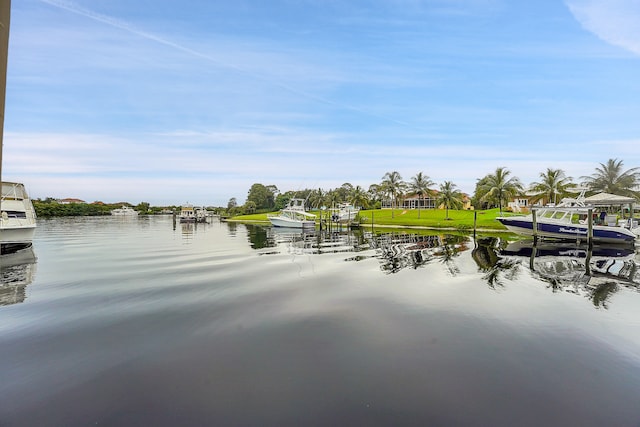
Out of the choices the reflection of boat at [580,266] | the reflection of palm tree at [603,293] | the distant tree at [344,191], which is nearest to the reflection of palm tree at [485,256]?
the reflection of boat at [580,266]

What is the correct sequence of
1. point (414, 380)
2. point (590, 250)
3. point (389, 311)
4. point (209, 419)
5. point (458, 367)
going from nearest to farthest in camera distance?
point (209, 419), point (414, 380), point (458, 367), point (389, 311), point (590, 250)

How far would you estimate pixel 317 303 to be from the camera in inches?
598

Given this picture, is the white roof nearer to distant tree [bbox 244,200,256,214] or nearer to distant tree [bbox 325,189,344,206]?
distant tree [bbox 325,189,344,206]

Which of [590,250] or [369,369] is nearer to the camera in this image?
[369,369]

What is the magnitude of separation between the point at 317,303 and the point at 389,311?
3.01 m

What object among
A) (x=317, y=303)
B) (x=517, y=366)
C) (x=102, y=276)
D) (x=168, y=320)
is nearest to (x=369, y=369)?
(x=517, y=366)

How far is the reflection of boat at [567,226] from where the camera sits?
1441 inches

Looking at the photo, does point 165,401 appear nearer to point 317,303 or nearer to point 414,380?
point 414,380

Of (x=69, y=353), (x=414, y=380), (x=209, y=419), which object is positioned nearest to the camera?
(x=209, y=419)

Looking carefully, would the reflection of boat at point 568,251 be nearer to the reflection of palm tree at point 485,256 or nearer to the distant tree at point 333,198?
the reflection of palm tree at point 485,256

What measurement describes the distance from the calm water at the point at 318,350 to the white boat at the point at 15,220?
11.3 m

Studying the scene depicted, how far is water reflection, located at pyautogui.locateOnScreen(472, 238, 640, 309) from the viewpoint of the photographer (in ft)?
59.9

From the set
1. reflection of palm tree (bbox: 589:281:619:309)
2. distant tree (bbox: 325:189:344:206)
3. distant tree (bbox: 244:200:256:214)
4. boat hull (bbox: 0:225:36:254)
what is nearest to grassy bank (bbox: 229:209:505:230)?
distant tree (bbox: 325:189:344:206)

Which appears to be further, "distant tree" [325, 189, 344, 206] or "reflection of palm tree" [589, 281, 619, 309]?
"distant tree" [325, 189, 344, 206]
